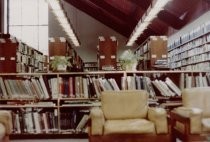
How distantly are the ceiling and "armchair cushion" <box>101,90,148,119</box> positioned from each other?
22.0 ft

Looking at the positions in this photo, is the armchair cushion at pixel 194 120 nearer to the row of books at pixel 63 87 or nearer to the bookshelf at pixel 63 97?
the bookshelf at pixel 63 97

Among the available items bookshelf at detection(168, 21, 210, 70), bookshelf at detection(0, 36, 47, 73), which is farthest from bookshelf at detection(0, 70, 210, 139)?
bookshelf at detection(168, 21, 210, 70)

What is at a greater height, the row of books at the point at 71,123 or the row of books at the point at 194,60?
the row of books at the point at 194,60

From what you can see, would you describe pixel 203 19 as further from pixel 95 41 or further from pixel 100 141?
pixel 95 41

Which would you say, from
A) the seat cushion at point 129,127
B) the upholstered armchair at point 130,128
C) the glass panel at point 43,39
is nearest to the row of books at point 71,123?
the upholstered armchair at point 130,128

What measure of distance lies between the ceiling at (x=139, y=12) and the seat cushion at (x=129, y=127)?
23.9 ft

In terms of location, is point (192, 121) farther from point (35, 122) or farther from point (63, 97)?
point (35, 122)

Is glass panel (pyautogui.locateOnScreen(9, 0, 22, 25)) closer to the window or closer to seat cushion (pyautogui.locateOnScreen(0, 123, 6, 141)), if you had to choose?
the window

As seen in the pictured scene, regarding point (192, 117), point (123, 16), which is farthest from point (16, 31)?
point (192, 117)

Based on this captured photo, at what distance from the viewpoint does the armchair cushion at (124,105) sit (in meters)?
4.95

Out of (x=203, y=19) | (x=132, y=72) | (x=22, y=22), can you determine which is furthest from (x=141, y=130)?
(x=22, y=22)

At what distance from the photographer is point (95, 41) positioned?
67.1 feet

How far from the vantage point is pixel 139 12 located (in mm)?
14961

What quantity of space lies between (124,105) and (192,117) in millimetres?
1070
